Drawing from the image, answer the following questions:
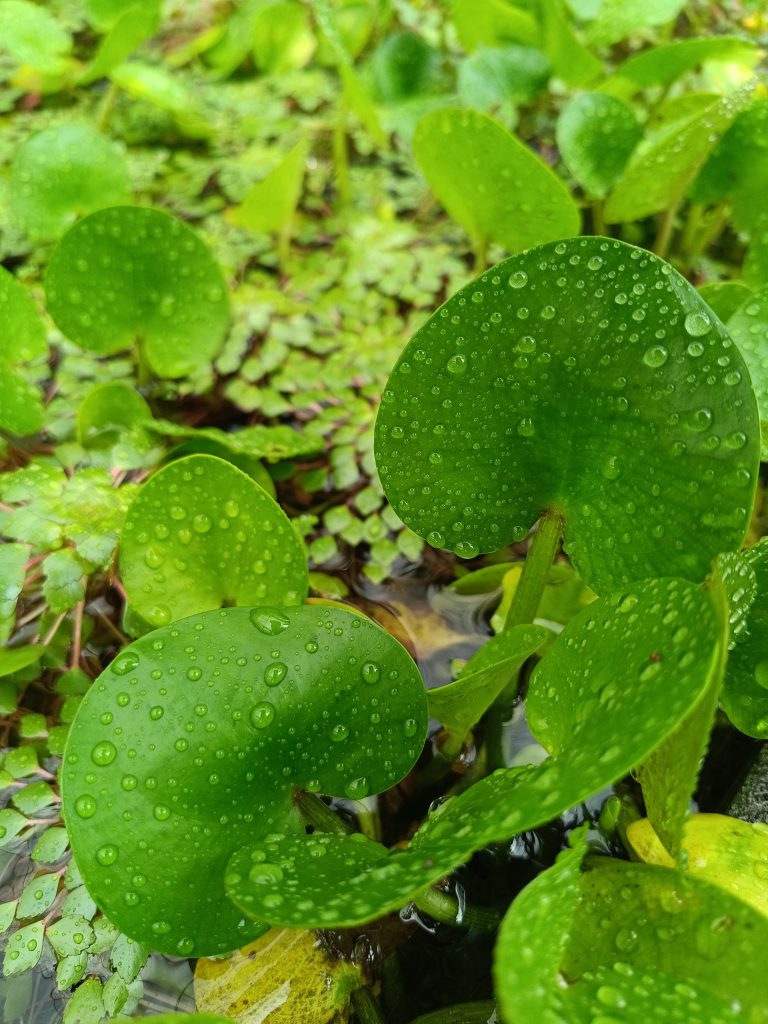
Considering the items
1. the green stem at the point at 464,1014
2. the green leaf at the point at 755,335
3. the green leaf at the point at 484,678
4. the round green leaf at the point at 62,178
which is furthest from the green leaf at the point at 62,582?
the green leaf at the point at 755,335

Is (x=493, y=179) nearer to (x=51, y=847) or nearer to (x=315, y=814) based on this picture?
(x=315, y=814)

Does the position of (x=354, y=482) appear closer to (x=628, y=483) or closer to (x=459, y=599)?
(x=459, y=599)

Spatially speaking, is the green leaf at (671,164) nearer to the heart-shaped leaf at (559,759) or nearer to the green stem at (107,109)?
the heart-shaped leaf at (559,759)

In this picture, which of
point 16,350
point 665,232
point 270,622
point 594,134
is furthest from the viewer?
point 665,232

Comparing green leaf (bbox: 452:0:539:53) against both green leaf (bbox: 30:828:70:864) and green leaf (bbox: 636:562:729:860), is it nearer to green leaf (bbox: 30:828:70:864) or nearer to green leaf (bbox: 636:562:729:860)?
green leaf (bbox: 636:562:729:860)

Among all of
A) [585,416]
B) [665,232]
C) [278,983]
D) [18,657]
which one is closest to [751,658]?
[585,416]

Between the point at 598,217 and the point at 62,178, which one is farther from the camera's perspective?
the point at 598,217
